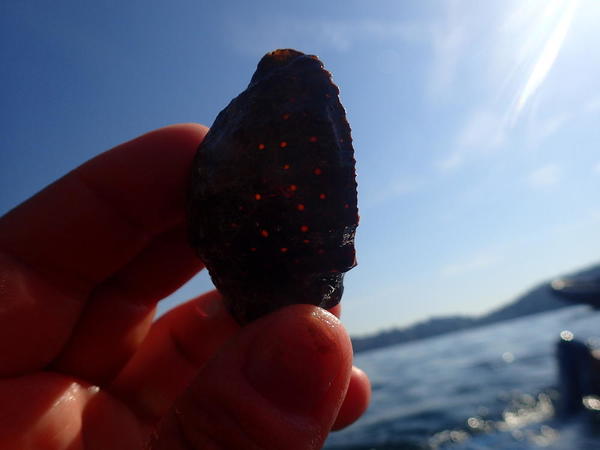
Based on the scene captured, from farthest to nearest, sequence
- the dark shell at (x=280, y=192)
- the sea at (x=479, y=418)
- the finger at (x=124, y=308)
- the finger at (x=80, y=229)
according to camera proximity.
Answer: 1. the sea at (x=479, y=418)
2. the finger at (x=124, y=308)
3. the finger at (x=80, y=229)
4. the dark shell at (x=280, y=192)

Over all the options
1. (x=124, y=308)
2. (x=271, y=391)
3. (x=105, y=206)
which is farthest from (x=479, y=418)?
(x=105, y=206)

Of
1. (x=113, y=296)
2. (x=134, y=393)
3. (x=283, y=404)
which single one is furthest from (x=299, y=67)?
(x=134, y=393)

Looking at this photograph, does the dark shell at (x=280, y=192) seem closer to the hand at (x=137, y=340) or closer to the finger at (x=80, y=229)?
the hand at (x=137, y=340)

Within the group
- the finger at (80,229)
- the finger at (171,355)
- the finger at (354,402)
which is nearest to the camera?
the finger at (80,229)

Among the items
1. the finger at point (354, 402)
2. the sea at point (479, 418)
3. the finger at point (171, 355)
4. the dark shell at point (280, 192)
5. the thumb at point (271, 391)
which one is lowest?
the sea at point (479, 418)

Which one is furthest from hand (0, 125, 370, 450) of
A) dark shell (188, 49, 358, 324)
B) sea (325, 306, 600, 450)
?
sea (325, 306, 600, 450)

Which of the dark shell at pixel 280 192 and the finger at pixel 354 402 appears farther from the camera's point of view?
the finger at pixel 354 402

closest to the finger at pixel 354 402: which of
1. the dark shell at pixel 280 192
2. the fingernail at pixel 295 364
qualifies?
the dark shell at pixel 280 192

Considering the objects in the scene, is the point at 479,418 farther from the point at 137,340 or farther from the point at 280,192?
the point at 280,192
